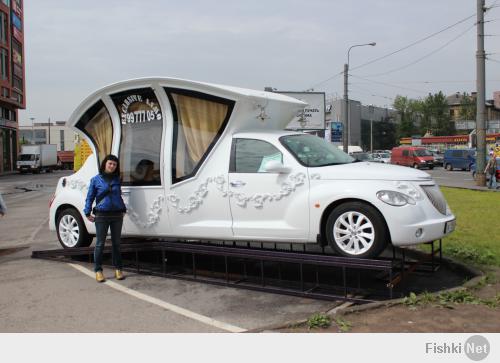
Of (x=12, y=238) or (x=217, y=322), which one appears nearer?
(x=217, y=322)

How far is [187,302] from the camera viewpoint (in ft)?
19.7

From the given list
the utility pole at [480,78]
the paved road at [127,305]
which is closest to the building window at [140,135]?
the paved road at [127,305]

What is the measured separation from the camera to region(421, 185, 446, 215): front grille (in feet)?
19.0

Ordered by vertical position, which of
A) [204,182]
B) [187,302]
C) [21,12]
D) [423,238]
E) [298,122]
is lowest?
[187,302]

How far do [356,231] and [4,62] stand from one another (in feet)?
182

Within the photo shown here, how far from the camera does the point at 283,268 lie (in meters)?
7.66

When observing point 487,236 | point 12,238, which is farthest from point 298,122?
point 12,238

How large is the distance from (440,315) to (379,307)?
1.95 ft

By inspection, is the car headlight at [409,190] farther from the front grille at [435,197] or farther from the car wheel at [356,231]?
the car wheel at [356,231]

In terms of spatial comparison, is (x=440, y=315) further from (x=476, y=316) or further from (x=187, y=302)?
(x=187, y=302)

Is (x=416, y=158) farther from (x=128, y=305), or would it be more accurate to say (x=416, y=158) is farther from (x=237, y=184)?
(x=128, y=305)

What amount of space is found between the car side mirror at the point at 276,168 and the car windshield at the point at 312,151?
23 centimetres

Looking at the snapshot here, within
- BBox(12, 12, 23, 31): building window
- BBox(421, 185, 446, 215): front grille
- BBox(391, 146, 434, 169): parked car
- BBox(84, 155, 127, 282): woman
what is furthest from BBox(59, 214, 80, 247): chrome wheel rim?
BBox(12, 12, 23, 31): building window

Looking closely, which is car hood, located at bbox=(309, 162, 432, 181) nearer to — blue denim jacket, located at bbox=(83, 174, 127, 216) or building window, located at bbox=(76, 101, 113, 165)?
blue denim jacket, located at bbox=(83, 174, 127, 216)
